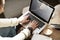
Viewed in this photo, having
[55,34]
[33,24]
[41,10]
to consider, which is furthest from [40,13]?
[55,34]

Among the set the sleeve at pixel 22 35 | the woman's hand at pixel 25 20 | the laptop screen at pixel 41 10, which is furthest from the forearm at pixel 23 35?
the laptop screen at pixel 41 10

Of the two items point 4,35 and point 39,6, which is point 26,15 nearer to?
point 39,6

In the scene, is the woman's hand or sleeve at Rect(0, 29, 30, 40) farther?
the woman's hand

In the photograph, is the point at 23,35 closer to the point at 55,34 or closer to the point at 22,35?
the point at 22,35

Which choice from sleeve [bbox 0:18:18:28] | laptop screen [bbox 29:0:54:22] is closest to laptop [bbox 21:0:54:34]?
Answer: laptop screen [bbox 29:0:54:22]

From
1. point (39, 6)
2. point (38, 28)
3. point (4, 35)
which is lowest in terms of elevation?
point (4, 35)

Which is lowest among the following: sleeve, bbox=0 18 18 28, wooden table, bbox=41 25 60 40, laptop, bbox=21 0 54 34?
wooden table, bbox=41 25 60 40

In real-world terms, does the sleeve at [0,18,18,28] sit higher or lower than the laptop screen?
lower

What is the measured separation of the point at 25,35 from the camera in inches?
57.3

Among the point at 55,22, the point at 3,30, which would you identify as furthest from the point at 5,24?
the point at 55,22

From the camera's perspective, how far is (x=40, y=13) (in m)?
1.59

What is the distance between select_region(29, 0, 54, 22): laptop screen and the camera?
1509 mm

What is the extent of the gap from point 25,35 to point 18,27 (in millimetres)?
162

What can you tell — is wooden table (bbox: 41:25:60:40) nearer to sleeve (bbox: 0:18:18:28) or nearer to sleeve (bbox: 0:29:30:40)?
sleeve (bbox: 0:29:30:40)
